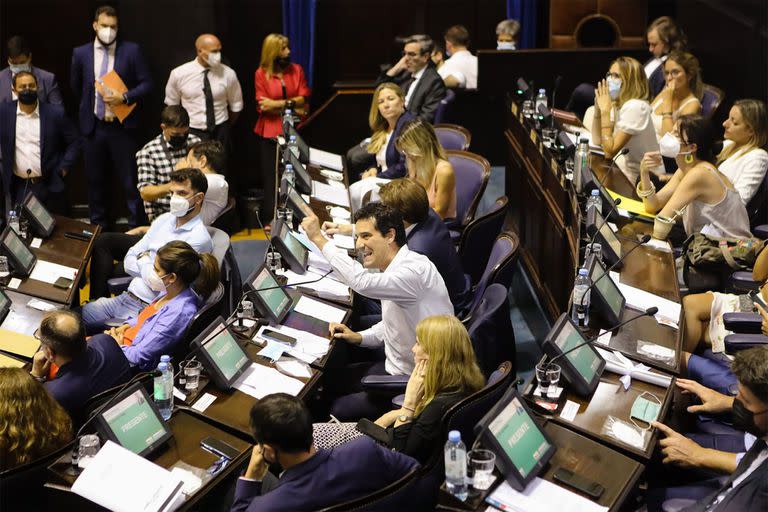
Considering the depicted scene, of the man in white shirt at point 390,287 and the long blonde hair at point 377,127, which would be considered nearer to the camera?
the man in white shirt at point 390,287

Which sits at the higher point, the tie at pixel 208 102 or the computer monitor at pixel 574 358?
the tie at pixel 208 102

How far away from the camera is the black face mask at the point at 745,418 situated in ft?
10.4

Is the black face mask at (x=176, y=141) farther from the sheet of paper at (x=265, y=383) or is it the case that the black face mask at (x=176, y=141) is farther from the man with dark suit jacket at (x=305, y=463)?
the man with dark suit jacket at (x=305, y=463)

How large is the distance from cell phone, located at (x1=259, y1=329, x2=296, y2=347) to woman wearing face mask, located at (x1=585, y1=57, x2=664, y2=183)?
8.76 feet

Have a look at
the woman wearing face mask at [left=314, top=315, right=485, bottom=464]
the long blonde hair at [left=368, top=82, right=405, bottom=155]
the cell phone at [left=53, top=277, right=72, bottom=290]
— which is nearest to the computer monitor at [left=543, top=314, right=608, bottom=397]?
the woman wearing face mask at [left=314, top=315, right=485, bottom=464]

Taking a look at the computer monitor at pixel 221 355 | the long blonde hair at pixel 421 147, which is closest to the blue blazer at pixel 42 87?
the long blonde hair at pixel 421 147

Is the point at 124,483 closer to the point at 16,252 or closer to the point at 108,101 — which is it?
the point at 16,252

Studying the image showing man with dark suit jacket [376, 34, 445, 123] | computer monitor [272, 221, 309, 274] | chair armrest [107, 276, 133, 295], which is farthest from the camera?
man with dark suit jacket [376, 34, 445, 123]

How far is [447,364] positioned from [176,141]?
326 centimetres

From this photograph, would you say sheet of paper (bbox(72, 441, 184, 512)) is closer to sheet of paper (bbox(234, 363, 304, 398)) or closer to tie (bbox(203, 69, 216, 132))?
sheet of paper (bbox(234, 363, 304, 398))

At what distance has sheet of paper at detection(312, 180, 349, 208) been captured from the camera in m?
5.97

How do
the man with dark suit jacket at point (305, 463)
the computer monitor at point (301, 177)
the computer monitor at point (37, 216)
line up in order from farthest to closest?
the computer monitor at point (301, 177) → the computer monitor at point (37, 216) → the man with dark suit jacket at point (305, 463)

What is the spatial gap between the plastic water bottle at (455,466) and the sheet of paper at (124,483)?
0.88 m

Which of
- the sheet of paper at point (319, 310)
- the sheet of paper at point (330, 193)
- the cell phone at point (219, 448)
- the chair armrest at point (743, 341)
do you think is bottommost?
the cell phone at point (219, 448)
